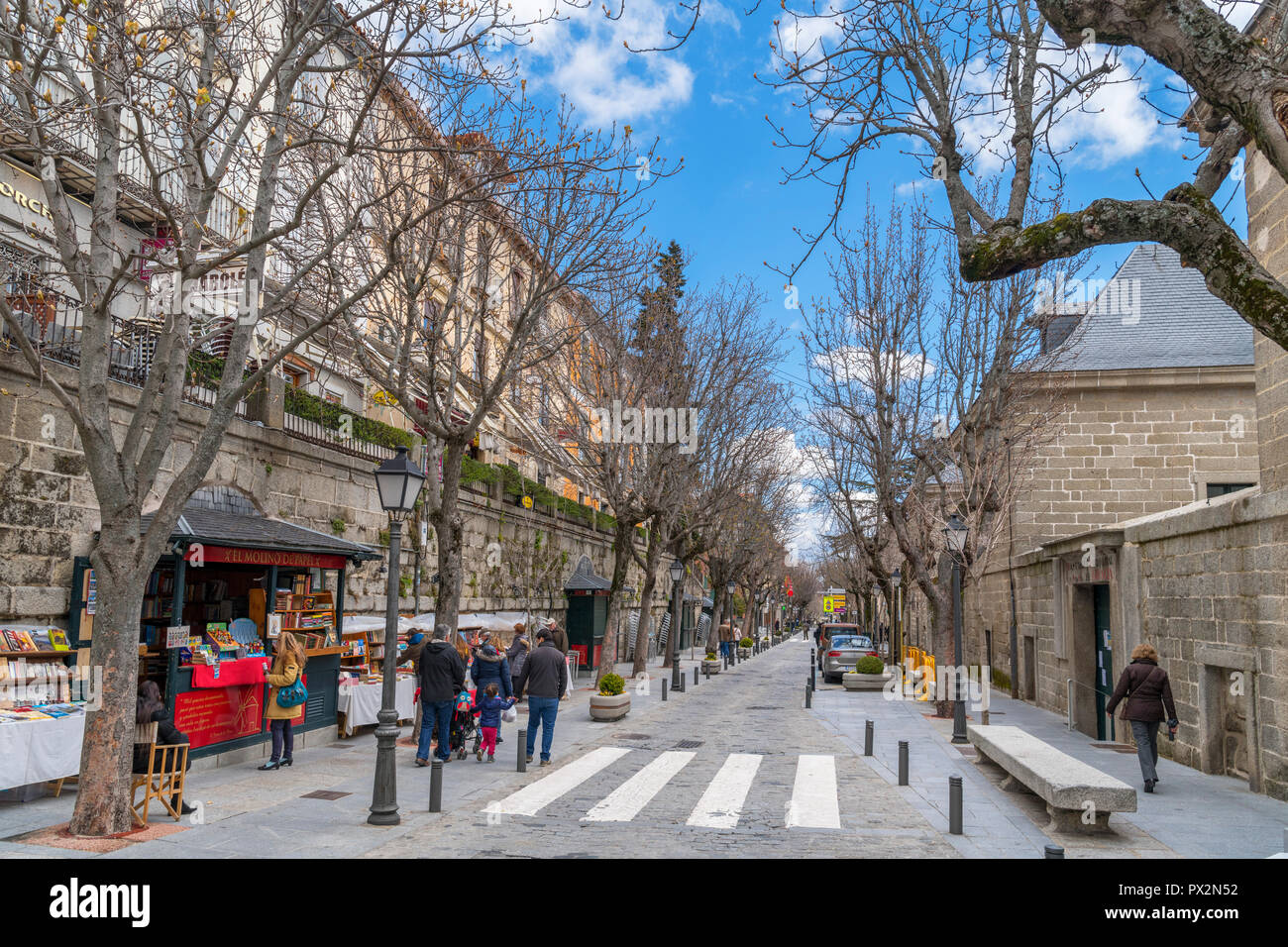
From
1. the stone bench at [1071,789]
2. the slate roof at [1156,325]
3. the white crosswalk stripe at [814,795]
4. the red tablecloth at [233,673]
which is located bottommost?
the white crosswalk stripe at [814,795]

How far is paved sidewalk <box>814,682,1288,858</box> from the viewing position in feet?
25.8

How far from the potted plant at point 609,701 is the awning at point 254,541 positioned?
5724mm

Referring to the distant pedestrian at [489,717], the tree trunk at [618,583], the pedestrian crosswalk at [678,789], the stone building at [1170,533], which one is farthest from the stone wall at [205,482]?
the stone building at [1170,533]

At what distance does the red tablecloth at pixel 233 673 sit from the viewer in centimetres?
1046

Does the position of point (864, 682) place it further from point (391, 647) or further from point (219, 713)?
point (219, 713)

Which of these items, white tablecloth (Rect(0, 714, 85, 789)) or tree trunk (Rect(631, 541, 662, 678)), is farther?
tree trunk (Rect(631, 541, 662, 678))

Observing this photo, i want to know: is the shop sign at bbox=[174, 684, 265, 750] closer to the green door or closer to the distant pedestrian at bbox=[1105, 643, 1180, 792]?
the distant pedestrian at bbox=[1105, 643, 1180, 792]

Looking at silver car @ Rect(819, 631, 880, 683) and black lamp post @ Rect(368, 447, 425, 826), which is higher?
black lamp post @ Rect(368, 447, 425, 826)

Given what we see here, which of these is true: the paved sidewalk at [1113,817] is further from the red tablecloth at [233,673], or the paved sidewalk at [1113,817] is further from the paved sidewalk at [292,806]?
the red tablecloth at [233,673]

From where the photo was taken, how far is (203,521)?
1069 cm

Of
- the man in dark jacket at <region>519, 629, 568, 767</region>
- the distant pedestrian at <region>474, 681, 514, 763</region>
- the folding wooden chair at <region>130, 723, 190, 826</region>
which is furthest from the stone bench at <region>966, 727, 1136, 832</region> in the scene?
the folding wooden chair at <region>130, 723, 190, 826</region>

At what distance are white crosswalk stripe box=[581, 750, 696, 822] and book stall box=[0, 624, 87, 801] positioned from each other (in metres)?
5.04
